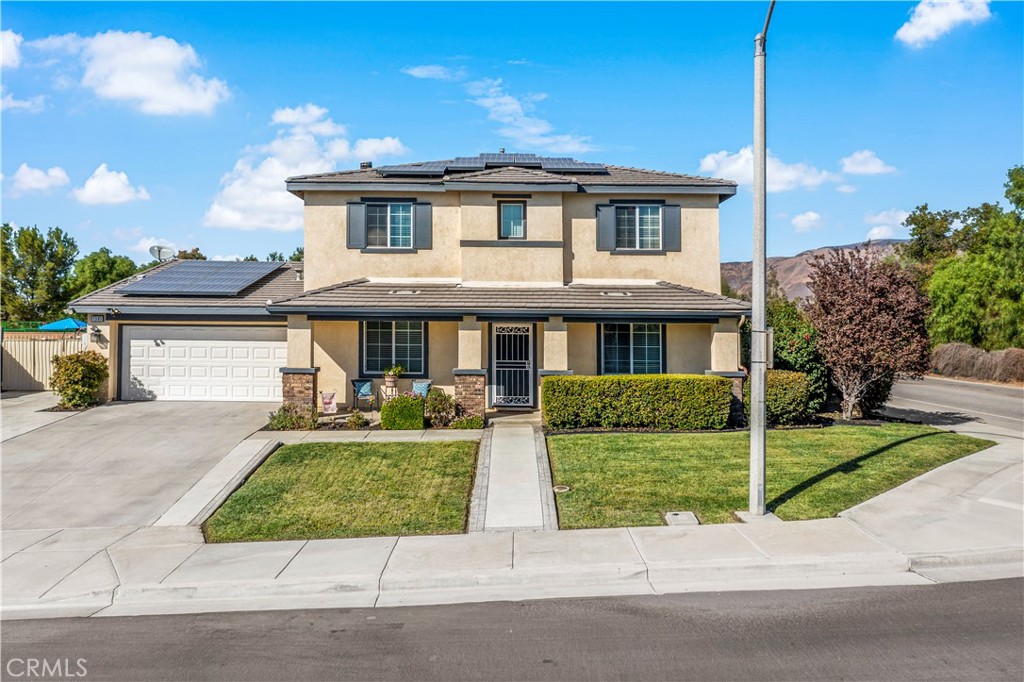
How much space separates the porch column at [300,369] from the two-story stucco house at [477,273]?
3.35 feet

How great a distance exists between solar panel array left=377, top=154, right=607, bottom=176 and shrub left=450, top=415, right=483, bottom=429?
718 cm

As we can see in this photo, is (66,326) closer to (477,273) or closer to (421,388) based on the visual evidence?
(421,388)

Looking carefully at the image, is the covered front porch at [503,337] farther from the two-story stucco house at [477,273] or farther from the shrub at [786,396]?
the shrub at [786,396]

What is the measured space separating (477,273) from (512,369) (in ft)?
9.12

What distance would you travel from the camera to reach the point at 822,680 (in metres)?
5.25

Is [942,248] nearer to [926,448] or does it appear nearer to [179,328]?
[926,448]

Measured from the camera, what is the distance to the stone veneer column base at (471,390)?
15484 mm

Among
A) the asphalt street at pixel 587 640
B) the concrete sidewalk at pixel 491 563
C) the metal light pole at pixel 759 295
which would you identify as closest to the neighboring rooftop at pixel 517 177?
the metal light pole at pixel 759 295

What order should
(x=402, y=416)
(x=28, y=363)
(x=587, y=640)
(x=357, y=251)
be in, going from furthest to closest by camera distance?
(x=28, y=363) → (x=357, y=251) → (x=402, y=416) → (x=587, y=640)

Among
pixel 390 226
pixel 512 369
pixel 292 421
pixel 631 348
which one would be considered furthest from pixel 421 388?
pixel 631 348

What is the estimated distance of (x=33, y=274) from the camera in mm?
31703

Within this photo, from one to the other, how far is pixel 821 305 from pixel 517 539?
11618 mm

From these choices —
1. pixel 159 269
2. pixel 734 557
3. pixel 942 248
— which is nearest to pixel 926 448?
pixel 734 557

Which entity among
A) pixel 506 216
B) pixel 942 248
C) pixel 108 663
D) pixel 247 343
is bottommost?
pixel 108 663
